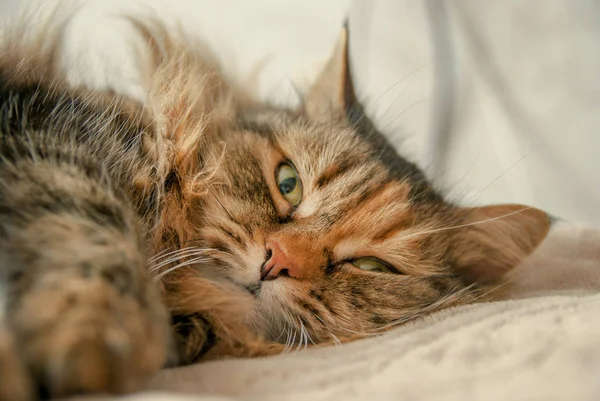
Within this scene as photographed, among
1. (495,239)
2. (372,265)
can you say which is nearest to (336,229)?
(372,265)

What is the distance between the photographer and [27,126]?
2.90ft

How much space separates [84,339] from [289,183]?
0.75 metres

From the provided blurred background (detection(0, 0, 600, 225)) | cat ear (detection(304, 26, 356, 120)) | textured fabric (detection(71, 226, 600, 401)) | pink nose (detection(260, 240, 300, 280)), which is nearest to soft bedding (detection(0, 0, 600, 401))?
blurred background (detection(0, 0, 600, 225))

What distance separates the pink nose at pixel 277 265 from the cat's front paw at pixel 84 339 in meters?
0.43

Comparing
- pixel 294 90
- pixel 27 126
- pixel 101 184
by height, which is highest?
pixel 294 90

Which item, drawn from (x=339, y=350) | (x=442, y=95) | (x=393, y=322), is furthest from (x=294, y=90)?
(x=339, y=350)

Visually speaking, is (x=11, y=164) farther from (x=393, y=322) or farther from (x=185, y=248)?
(x=393, y=322)

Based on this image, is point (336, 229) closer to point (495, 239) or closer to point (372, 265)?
point (372, 265)

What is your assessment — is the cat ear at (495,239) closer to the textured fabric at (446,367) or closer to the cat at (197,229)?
the cat at (197,229)

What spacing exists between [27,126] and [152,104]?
34 cm

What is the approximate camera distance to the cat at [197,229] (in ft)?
1.97

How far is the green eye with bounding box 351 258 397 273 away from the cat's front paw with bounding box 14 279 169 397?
2.14ft

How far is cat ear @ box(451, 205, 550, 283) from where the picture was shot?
4.56ft

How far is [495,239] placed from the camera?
1424 mm
